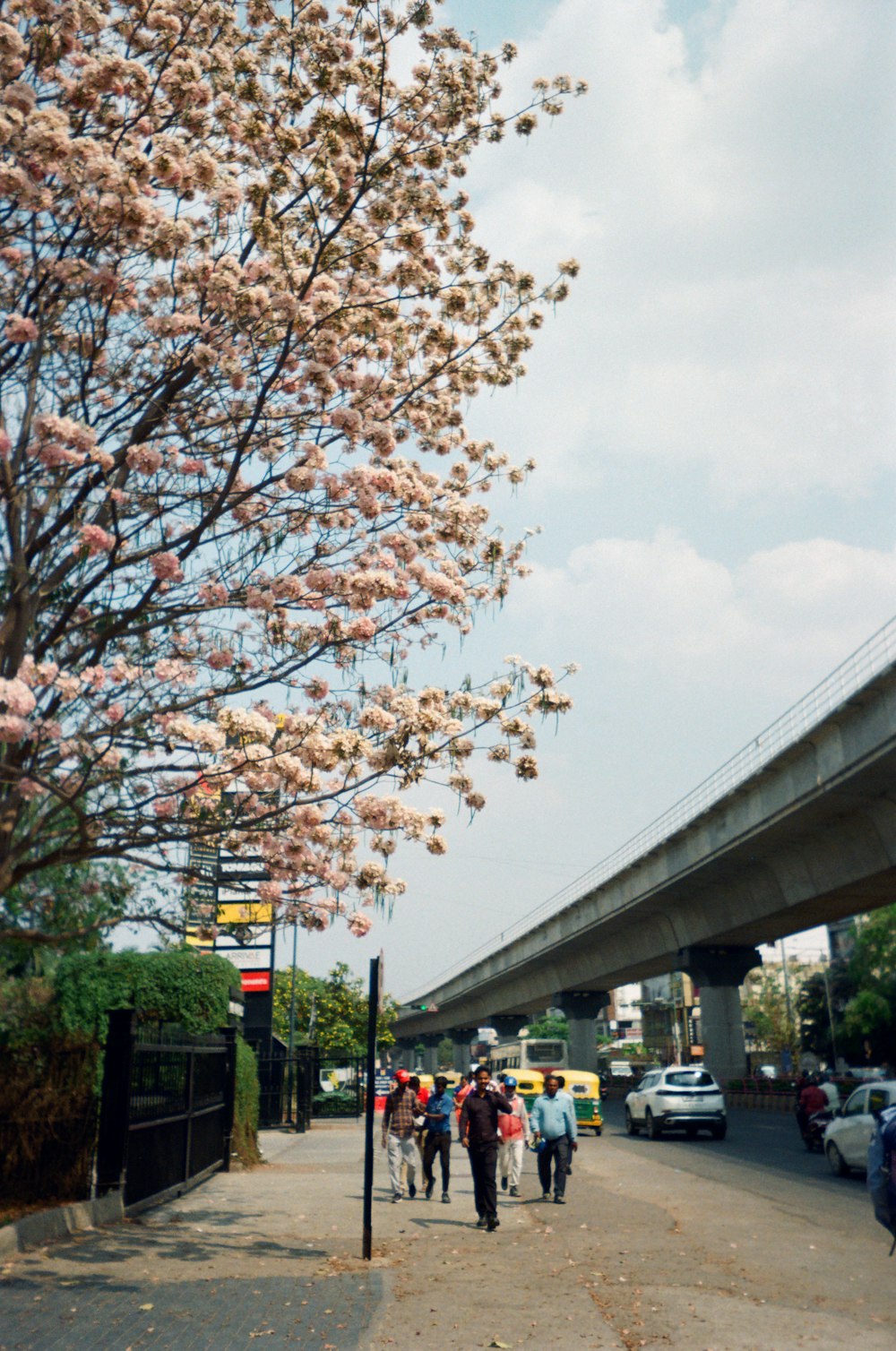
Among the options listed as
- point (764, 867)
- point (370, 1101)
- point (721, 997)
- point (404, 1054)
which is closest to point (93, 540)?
point (370, 1101)

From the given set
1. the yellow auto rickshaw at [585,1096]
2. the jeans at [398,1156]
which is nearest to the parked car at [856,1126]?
the jeans at [398,1156]

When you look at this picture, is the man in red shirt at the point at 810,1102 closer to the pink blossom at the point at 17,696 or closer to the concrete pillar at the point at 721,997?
the pink blossom at the point at 17,696

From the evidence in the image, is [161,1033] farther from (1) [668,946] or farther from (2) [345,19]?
(1) [668,946]

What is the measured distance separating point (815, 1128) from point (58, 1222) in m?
18.2

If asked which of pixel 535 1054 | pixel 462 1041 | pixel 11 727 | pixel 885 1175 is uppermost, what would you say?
pixel 11 727

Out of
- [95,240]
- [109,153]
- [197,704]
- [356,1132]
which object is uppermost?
[109,153]

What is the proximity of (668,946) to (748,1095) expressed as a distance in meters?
6.69

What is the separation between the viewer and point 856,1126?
19281 millimetres

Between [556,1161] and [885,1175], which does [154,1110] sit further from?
[885,1175]

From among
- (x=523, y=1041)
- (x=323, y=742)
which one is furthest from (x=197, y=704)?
(x=523, y=1041)

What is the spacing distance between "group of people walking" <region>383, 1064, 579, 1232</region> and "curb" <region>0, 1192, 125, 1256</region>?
162 inches

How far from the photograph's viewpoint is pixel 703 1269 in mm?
10805

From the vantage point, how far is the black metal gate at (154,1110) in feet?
43.7

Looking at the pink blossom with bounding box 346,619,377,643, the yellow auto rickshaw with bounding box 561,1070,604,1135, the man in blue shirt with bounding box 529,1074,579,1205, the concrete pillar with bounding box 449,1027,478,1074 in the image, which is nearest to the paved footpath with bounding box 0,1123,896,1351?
the man in blue shirt with bounding box 529,1074,579,1205
